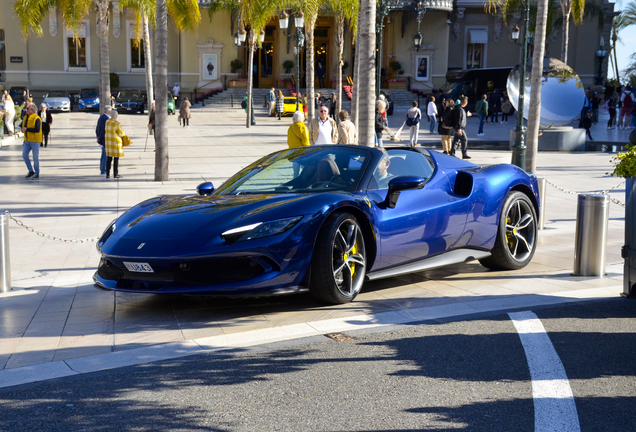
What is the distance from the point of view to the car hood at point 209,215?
221 inches

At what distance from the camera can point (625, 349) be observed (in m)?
5.06

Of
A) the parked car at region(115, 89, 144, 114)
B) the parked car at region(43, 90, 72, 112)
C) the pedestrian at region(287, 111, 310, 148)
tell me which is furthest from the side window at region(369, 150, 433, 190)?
the parked car at region(43, 90, 72, 112)

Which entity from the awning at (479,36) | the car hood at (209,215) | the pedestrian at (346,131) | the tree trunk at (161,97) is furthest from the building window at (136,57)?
the car hood at (209,215)

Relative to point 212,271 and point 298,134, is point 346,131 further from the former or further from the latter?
point 212,271

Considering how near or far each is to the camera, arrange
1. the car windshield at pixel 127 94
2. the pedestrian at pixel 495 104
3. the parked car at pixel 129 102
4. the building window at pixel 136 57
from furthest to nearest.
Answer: the building window at pixel 136 57 → the car windshield at pixel 127 94 → the parked car at pixel 129 102 → the pedestrian at pixel 495 104

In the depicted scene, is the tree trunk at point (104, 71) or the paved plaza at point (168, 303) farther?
the tree trunk at point (104, 71)

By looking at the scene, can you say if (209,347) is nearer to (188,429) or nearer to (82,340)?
(82,340)

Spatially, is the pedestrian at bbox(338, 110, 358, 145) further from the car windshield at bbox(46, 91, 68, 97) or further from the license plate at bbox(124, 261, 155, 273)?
the car windshield at bbox(46, 91, 68, 97)

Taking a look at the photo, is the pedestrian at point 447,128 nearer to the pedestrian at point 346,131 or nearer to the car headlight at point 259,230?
the pedestrian at point 346,131

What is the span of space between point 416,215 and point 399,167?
1.91 feet

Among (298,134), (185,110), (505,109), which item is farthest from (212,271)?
(505,109)

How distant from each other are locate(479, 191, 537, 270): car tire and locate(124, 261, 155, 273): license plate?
11.9 ft

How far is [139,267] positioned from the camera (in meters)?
5.62

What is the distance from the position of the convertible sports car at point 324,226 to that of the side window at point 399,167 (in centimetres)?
1
